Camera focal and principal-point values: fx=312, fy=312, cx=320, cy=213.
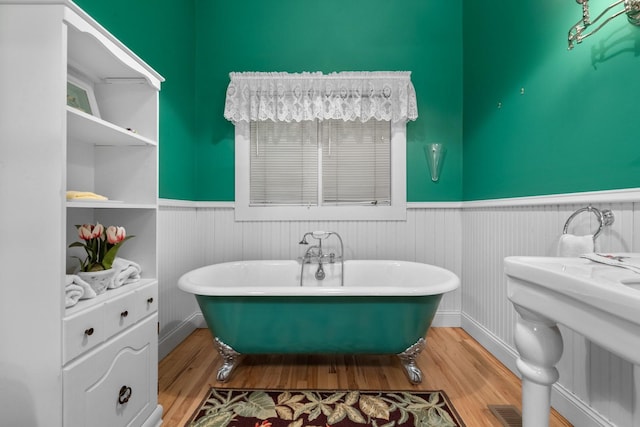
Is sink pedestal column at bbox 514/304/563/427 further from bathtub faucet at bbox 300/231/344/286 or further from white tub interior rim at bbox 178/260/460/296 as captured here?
bathtub faucet at bbox 300/231/344/286

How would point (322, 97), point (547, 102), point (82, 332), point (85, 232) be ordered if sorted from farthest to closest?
point (322, 97) < point (547, 102) < point (85, 232) < point (82, 332)

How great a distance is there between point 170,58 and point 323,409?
2431 mm

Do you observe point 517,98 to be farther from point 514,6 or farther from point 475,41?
point 475,41

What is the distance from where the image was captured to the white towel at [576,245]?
3.91 ft

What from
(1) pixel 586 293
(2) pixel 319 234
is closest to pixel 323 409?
(2) pixel 319 234

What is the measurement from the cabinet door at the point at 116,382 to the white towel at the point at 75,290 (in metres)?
0.18

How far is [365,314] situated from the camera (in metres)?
1.69

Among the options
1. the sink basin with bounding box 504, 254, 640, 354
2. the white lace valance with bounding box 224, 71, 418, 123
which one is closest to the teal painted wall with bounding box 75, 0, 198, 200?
the white lace valance with bounding box 224, 71, 418, 123

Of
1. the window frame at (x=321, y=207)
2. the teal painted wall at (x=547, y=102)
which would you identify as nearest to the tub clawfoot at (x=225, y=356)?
the window frame at (x=321, y=207)

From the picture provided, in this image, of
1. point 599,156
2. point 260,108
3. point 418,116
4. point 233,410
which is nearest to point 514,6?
point 418,116

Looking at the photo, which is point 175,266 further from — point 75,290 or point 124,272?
point 75,290

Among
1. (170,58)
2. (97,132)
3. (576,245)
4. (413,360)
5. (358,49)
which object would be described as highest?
(358,49)

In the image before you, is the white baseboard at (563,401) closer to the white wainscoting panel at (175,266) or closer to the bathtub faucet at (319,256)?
the bathtub faucet at (319,256)

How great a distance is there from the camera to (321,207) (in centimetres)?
265
